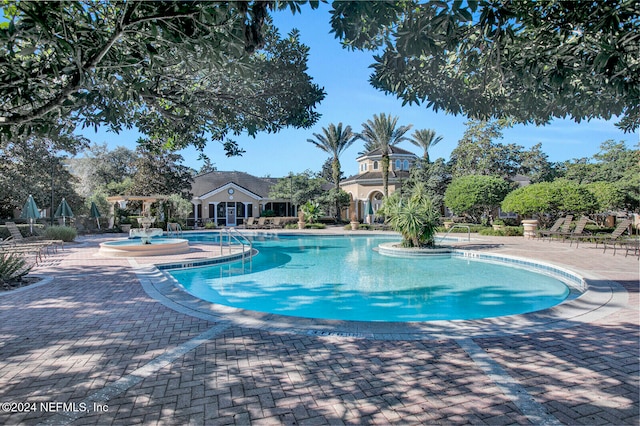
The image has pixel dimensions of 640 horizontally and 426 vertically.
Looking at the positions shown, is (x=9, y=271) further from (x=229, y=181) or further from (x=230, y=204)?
(x=229, y=181)

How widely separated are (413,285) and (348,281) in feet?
6.24

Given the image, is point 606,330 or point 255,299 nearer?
point 606,330

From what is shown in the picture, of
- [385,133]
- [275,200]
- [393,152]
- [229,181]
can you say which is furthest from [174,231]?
[393,152]

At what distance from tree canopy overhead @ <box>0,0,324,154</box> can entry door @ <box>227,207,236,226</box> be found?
34187 millimetres

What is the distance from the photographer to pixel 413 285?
10.8 metres

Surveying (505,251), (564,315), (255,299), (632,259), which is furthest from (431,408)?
(505,251)

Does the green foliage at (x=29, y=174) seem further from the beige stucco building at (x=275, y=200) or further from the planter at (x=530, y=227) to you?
the planter at (x=530, y=227)

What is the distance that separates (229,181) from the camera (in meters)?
A: 43.2

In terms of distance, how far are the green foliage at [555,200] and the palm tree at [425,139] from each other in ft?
53.7

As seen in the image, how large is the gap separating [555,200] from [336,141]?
21854 mm

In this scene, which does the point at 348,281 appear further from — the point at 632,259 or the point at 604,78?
the point at 632,259

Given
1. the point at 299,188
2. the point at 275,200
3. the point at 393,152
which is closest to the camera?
the point at 299,188

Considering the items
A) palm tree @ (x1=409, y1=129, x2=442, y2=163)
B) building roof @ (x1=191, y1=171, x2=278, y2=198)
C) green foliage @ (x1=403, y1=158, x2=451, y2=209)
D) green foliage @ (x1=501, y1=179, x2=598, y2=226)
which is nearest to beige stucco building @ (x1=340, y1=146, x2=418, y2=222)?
palm tree @ (x1=409, y1=129, x2=442, y2=163)

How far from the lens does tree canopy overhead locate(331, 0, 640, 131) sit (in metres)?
3.80
